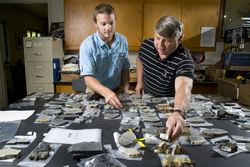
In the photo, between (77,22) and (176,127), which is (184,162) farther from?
(77,22)

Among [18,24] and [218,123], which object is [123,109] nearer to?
[218,123]

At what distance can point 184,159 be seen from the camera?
72 cm

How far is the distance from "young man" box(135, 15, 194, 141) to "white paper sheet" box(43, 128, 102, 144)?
1.28 feet

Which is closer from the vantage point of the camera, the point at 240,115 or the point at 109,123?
the point at 109,123

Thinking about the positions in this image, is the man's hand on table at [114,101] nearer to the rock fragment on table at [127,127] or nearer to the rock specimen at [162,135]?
the rock fragment on table at [127,127]

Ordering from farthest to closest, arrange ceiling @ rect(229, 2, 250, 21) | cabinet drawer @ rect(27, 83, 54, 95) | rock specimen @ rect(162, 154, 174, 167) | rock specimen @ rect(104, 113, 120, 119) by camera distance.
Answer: ceiling @ rect(229, 2, 250, 21), cabinet drawer @ rect(27, 83, 54, 95), rock specimen @ rect(104, 113, 120, 119), rock specimen @ rect(162, 154, 174, 167)

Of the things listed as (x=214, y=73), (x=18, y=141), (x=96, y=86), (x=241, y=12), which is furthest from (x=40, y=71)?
(x=241, y=12)

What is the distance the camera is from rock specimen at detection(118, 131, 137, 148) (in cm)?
83

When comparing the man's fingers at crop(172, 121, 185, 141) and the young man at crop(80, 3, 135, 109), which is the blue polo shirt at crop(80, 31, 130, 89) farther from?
the man's fingers at crop(172, 121, 185, 141)

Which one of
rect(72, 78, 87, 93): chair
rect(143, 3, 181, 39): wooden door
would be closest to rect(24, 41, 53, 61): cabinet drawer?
rect(72, 78, 87, 93): chair

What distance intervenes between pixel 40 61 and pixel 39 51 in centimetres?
17

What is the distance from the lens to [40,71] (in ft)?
10.0

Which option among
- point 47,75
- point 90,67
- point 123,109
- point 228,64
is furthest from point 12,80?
point 228,64

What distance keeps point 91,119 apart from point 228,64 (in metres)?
2.59
